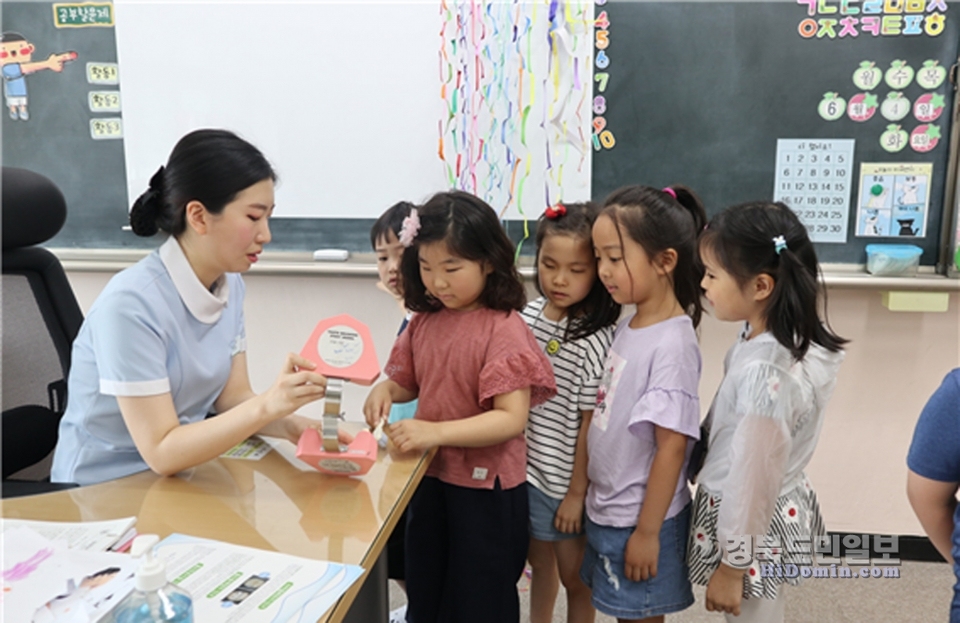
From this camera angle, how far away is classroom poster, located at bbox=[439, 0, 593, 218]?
2.21 metres

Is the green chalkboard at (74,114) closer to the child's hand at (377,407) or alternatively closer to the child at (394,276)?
the child at (394,276)

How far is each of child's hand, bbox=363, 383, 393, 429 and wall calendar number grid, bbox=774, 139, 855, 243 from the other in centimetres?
144

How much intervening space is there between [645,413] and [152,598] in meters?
0.94

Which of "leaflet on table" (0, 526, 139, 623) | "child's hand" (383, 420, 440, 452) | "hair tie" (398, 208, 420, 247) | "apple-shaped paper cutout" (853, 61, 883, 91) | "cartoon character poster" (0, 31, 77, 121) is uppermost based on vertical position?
"cartoon character poster" (0, 31, 77, 121)

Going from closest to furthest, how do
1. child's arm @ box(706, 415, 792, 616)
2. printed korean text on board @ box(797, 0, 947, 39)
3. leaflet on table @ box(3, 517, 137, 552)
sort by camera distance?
1. leaflet on table @ box(3, 517, 137, 552)
2. child's arm @ box(706, 415, 792, 616)
3. printed korean text on board @ box(797, 0, 947, 39)

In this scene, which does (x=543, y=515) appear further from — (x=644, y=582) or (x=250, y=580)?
(x=250, y=580)

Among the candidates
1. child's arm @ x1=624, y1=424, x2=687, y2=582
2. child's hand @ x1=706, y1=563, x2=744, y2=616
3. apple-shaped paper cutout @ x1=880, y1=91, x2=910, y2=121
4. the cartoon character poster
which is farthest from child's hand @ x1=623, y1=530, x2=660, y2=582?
the cartoon character poster

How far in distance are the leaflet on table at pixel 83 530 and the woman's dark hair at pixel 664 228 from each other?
101 cm

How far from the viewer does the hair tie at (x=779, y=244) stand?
4.53 feet

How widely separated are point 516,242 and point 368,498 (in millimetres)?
1298

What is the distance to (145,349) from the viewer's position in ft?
4.28

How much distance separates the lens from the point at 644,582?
1524 mm

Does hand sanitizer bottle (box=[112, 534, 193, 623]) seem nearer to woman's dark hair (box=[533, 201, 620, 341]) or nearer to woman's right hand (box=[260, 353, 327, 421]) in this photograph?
woman's right hand (box=[260, 353, 327, 421])

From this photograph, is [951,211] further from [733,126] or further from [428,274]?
[428,274]
